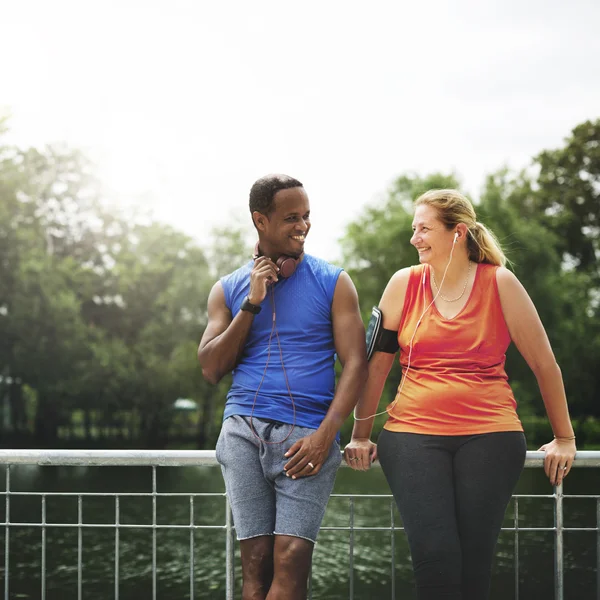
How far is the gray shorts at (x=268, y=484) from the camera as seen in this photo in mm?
3028

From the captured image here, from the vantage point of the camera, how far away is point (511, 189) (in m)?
38.6

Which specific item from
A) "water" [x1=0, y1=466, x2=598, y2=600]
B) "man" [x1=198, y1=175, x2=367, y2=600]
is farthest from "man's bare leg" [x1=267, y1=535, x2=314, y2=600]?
"water" [x1=0, y1=466, x2=598, y2=600]

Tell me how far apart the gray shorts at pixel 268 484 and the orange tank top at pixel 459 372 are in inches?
13.3

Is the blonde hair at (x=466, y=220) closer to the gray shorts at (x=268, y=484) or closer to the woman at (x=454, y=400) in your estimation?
the woman at (x=454, y=400)

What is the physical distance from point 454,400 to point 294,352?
583 mm

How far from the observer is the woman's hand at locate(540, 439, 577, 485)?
337cm

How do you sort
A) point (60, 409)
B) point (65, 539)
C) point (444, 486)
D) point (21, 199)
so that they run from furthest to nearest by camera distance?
point (60, 409) < point (21, 199) < point (65, 539) < point (444, 486)

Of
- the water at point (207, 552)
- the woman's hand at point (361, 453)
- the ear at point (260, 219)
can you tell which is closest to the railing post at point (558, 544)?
the woman's hand at point (361, 453)

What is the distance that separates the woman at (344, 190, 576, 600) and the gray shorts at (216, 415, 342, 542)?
29 cm

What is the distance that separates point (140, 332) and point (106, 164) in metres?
7.42

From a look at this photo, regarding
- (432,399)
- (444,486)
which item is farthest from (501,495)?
(432,399)

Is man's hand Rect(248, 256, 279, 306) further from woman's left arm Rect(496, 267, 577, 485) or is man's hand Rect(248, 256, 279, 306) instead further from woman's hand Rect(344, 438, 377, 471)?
woman's left arm Rect(496, 267, 577, 485)

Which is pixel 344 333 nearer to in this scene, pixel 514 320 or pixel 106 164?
pixel 514 320

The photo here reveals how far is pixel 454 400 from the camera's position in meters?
3.07
